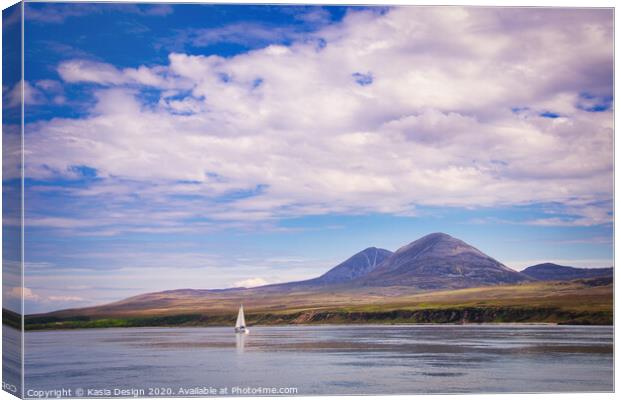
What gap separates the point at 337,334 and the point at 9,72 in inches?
545

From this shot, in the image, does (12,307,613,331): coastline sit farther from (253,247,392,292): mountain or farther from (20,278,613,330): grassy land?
(253,247,392,292): mountain

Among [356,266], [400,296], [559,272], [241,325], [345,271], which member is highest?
[356,266]

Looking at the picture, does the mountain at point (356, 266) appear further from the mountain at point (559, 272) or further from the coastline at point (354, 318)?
the mountain at point (559, 272)

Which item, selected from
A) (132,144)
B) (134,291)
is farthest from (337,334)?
(132,144)

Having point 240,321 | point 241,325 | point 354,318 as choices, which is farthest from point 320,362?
point 354,318

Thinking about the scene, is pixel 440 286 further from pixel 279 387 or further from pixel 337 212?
pixel 279 387

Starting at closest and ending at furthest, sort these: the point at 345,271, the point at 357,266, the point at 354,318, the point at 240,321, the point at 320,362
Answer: the point at 320,362 < the point at 240,321 < the point at 357,266 < the point at 345,271 < the point at 354,318

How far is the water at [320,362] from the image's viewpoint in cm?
2055

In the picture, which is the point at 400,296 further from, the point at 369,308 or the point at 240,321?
the point at 240,321

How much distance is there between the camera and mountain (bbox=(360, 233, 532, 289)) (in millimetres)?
26000

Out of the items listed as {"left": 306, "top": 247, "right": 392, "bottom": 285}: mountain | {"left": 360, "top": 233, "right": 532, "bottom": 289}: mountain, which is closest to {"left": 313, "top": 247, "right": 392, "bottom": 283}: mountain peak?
{"left": 306, "top": 247, "right": 392, "bottom": 285}: mountain

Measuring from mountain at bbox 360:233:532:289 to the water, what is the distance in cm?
186

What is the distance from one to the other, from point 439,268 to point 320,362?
8544 mm

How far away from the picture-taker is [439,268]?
3012cm
